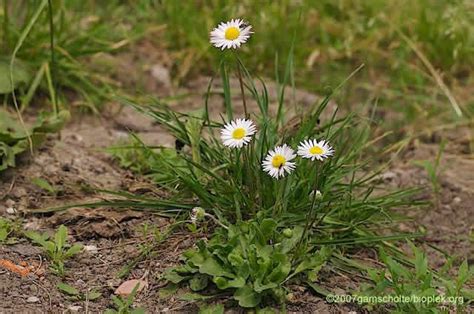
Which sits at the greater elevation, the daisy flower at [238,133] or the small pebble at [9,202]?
the daisy flower at [238,133]

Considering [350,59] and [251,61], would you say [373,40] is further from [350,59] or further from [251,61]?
[251,61]

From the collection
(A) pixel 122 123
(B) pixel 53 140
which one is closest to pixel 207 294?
(B) pixel 53 140

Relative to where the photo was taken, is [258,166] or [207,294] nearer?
[207,294]

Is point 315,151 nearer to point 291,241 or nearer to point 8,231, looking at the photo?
point 291,241

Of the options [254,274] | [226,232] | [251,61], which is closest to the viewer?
[254,274]

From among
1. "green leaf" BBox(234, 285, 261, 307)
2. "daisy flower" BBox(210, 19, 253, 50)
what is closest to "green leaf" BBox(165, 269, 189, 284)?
"green leaf" BBox(234, 285, 261, 307)

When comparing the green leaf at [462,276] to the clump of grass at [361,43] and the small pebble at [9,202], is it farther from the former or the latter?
the clump of grass at [361,43]

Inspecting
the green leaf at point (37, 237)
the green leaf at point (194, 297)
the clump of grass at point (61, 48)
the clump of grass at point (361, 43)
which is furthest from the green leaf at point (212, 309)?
the clump of grass at point (361, 43)
